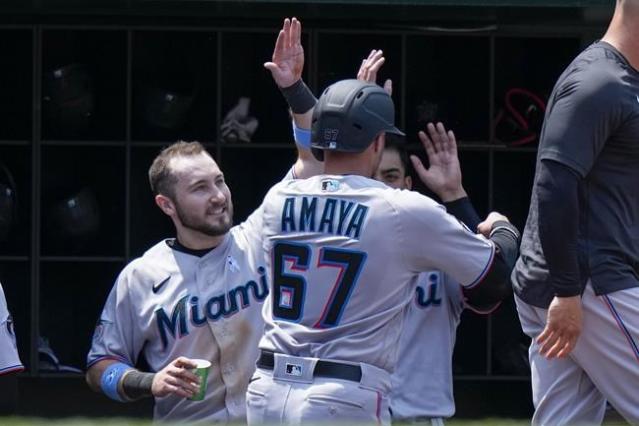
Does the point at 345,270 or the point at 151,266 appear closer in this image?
the point at 345,270

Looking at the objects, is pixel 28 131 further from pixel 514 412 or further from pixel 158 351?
pixel 158 351

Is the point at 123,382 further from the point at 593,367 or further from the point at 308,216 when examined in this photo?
the point at 593,367

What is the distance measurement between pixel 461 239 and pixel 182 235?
1.34m

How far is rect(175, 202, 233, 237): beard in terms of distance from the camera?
467 cm

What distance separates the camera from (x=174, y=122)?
8.02 meters

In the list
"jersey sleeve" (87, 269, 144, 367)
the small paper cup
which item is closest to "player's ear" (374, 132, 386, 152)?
the small paper cup

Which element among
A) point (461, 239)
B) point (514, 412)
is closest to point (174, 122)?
point (514, 412)

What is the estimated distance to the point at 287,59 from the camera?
181 inches

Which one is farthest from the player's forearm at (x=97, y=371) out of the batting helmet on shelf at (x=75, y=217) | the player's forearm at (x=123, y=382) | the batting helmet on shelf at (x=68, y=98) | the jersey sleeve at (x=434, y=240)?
the batting helmet on shelf at (x=68, y=98)

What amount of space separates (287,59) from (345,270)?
3.81ft

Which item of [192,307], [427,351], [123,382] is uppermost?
[192,307]

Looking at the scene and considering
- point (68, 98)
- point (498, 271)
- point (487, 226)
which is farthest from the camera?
point (68, 98)

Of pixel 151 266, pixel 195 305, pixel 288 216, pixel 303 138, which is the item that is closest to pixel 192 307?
pixel 195 305

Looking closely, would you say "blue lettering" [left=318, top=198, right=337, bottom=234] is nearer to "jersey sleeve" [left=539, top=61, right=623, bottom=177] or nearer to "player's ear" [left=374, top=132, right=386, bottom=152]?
"player's ear" [left=374, top=132, right=386, bottom=152]
